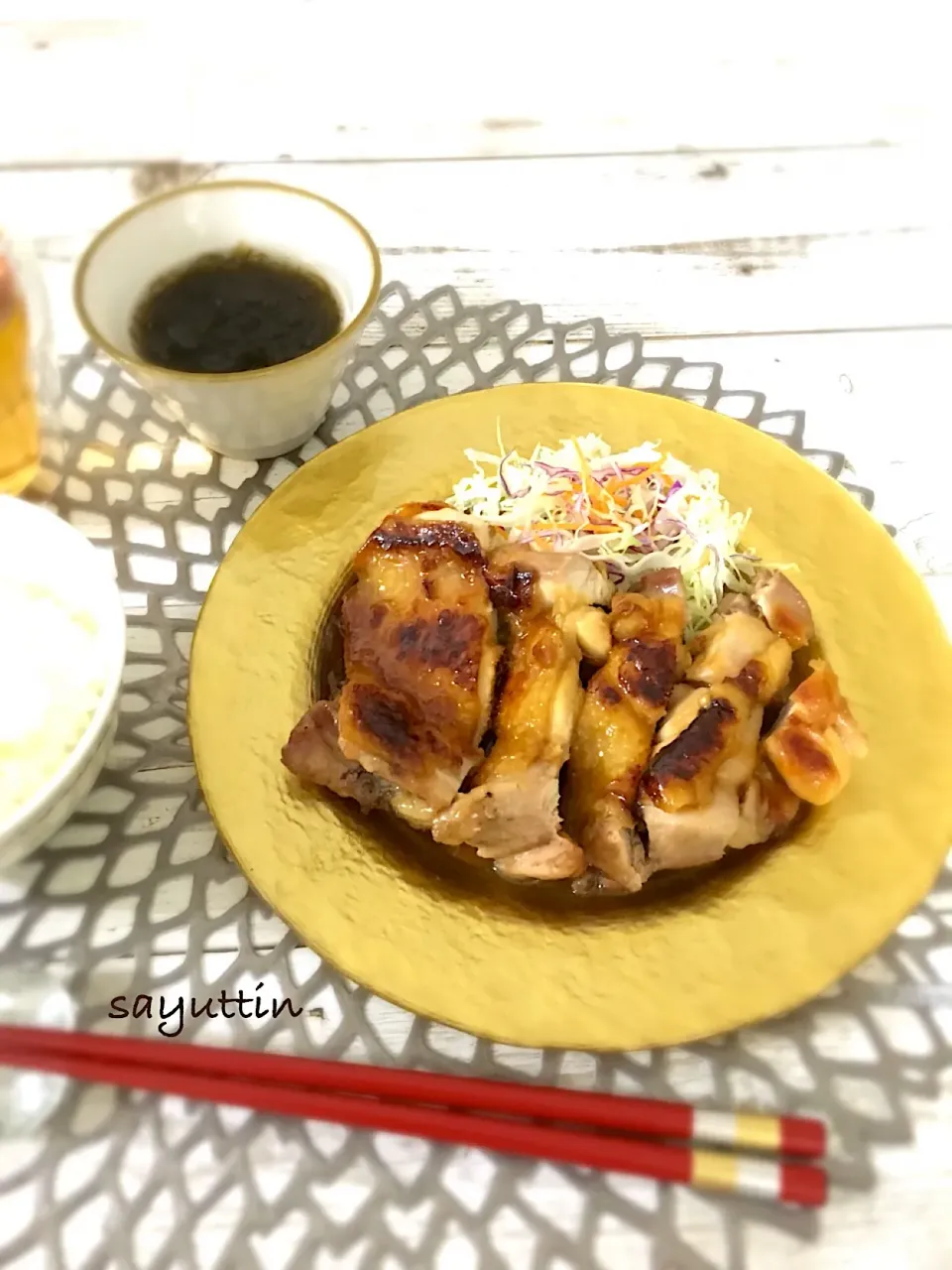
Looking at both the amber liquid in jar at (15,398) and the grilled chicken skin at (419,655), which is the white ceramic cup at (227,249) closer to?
the amber liquid in jar at (15,398)

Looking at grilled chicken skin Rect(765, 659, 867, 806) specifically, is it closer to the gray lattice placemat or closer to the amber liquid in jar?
the gray lattice placemat

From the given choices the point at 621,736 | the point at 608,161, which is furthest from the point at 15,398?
the point at 608,161

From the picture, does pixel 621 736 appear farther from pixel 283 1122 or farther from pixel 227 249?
pixel 227 249

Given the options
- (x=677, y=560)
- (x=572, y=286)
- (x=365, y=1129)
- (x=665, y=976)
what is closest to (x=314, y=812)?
(x=365, y=1129)

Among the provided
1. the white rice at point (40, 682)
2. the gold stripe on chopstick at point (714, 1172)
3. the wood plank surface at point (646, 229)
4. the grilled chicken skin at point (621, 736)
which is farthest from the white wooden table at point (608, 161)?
the gold stripe on chopstick at point (714, 1172)

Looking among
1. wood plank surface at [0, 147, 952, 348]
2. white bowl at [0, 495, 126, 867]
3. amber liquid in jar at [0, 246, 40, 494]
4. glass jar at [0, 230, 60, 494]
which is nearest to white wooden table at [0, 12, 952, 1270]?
wood plank surface at [0, 147, 952, 348]

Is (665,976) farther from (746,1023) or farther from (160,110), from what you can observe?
(160,110)
